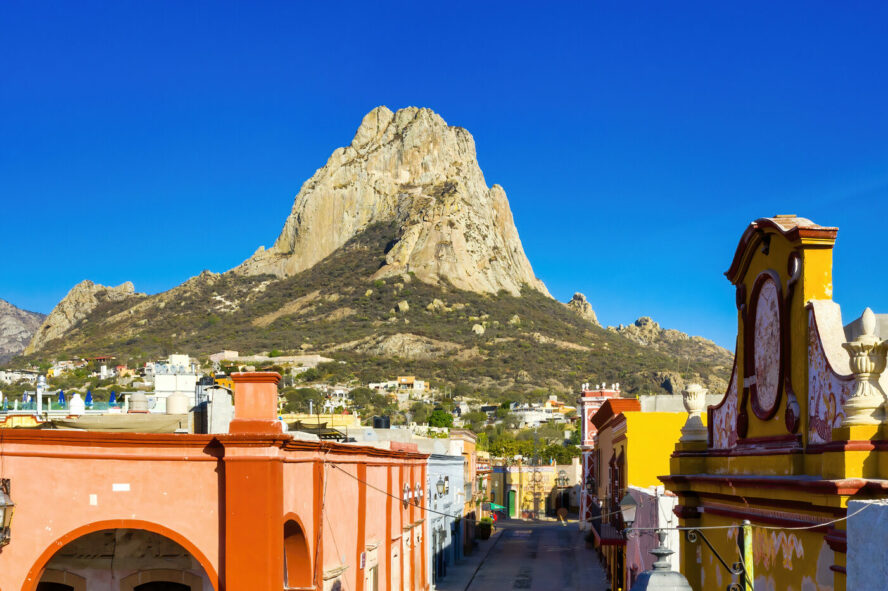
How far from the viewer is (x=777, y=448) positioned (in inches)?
424

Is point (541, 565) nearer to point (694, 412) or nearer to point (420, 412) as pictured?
point (694, 412)

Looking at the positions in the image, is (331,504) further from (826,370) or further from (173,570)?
(826,370)

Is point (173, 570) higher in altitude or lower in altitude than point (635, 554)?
higher

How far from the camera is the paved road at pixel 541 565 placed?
38375 millimetres

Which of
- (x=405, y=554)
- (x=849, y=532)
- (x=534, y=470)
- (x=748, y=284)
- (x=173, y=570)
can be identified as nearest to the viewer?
(x=849, y=532)

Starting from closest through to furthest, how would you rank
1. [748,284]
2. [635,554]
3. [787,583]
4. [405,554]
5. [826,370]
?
[826,370] < [787,583] < [748,284] < [635,554] < [405,554]

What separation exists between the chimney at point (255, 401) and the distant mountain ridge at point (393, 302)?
12274 centimetres

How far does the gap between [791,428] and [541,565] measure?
121 ft

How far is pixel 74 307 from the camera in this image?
7372 inches

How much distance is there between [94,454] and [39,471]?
2.75 ft

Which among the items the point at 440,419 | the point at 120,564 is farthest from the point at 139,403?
the point at 440,419

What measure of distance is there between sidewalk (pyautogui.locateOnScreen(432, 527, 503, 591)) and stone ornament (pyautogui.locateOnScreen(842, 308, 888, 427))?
3000 cm

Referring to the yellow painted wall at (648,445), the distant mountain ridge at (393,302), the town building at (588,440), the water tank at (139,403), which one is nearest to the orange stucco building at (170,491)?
the water tank at (139,403)

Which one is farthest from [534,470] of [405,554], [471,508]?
[405,554]
